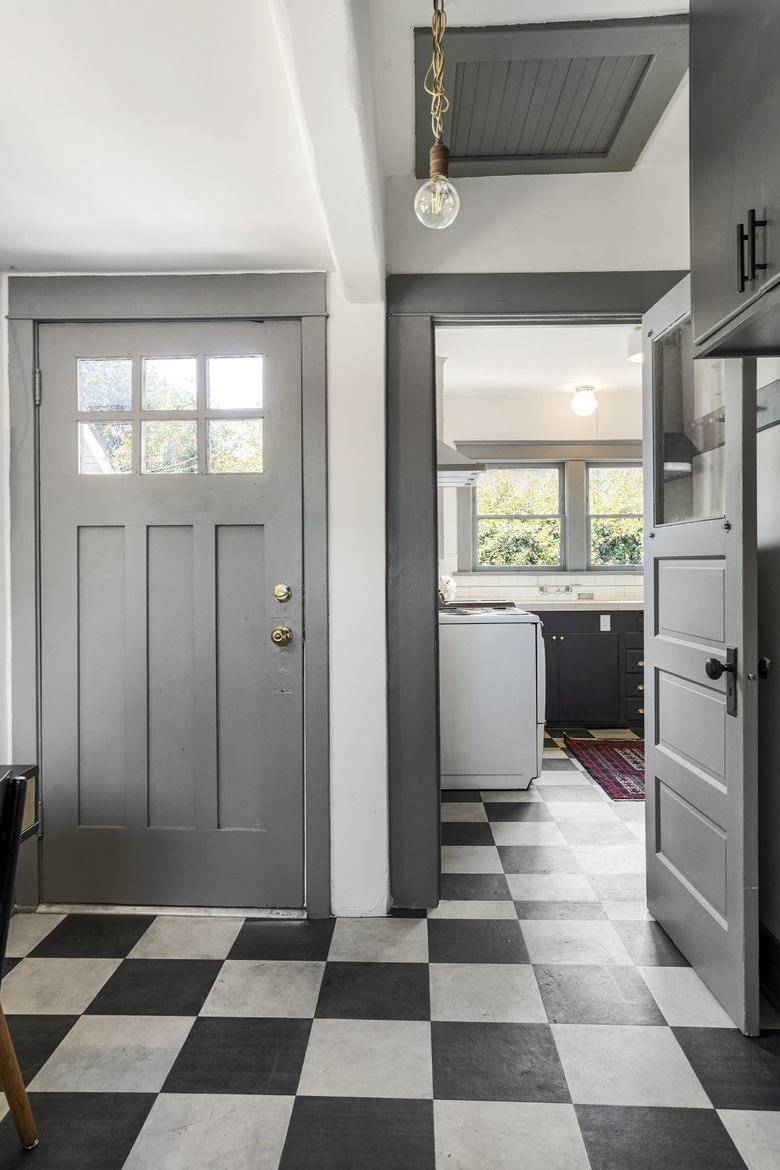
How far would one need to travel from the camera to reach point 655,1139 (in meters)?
1.43

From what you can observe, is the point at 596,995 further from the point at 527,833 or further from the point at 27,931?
the point at 27,931

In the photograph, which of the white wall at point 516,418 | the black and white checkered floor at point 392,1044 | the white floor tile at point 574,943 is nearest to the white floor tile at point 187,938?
the black and white checkered floor at point 392,1044

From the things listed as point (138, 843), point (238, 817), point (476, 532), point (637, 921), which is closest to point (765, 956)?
point (637, 921)

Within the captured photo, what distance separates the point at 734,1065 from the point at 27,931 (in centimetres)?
214

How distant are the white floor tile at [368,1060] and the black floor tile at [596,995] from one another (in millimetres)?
385

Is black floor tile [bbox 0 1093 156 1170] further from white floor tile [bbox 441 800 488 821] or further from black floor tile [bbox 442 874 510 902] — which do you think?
white floor tile [bbox 441 800 488 821]

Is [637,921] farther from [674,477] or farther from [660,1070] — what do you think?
[674,477]

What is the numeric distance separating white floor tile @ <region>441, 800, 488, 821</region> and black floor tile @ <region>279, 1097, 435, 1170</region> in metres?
1.80

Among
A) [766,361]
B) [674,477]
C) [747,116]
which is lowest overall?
Result: [674,477]

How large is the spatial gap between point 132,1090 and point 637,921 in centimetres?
161

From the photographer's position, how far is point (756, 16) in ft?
4.20

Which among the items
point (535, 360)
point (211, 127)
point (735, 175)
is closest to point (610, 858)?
point (735, 175)

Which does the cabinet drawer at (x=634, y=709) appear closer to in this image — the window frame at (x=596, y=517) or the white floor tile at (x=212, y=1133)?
the window frame at (x=596, y=517)

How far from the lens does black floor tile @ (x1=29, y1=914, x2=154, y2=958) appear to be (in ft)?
7.10
